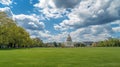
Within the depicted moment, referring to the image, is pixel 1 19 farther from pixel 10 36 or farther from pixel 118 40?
pixel 118 40

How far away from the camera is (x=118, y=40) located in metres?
170

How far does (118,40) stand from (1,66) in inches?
6312

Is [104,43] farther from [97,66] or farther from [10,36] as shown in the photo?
[97,66]

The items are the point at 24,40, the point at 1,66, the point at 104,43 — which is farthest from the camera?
the point at 104,43

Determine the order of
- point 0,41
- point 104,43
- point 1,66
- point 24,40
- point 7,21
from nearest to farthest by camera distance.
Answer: point 1,66, point 0,41, point 7,21, point 24,40, point 104,43

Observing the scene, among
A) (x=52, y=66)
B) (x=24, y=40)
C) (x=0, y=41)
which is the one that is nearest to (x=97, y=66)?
(x=52, y=66)

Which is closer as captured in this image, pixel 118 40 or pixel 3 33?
pixel 3 33

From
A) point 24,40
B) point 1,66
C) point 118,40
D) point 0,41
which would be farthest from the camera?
point 118,40

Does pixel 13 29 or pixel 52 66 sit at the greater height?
pixel 13 29

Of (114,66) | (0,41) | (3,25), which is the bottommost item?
(114,66)

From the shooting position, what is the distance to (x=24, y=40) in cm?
10044

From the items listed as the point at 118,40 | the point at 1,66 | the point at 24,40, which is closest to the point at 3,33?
the point at 24,40

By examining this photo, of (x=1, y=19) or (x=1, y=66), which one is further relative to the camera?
(x=1, y=19)

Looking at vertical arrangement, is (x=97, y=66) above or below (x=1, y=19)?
below
